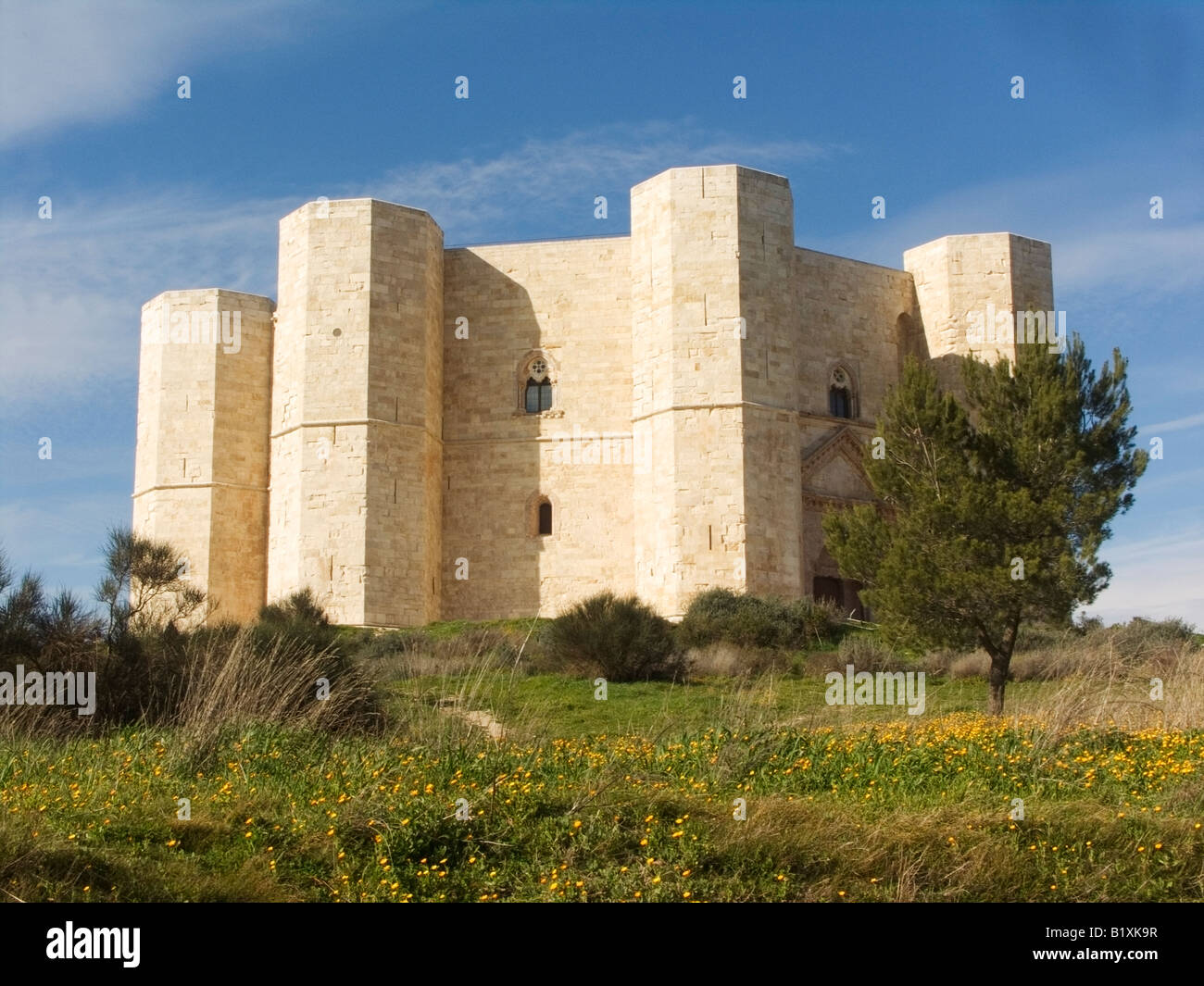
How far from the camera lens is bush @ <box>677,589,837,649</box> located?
69.8 ft

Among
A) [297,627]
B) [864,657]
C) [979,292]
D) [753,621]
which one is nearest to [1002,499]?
[864,657]

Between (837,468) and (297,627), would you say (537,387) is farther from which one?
(297,627)

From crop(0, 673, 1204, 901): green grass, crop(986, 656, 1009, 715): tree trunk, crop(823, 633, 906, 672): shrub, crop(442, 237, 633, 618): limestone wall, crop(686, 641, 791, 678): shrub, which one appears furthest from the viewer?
crop(442, 237, 633, 618): limestone wall

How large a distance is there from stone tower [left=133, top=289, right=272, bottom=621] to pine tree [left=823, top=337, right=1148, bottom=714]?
1477cm

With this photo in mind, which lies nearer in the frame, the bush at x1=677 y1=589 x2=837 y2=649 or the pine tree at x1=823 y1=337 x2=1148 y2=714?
the pine tree at x1=823 y1=337 x2=1148 y2=714

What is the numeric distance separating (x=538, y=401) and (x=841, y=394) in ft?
19.6

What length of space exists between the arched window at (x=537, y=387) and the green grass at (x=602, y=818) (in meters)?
17.6

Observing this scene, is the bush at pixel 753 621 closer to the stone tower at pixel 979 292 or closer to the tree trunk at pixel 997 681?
the tree trunk at pixel 997 681

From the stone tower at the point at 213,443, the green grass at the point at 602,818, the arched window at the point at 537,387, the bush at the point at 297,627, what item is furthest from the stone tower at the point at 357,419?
the green grass at the point at 602,818

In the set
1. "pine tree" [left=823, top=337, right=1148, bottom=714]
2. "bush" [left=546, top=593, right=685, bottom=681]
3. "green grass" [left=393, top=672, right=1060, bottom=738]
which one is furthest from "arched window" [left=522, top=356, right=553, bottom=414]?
"pine tree" [left=823, top=337, right=1148, bottom=714]

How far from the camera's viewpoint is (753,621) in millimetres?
21609

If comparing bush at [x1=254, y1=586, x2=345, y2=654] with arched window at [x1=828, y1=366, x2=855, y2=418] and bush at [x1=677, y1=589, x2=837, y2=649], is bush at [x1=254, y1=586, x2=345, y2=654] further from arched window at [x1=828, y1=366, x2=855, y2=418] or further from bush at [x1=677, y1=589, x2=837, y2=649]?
arched window at [x1=828, y1=366, x2=855, y2=418]
